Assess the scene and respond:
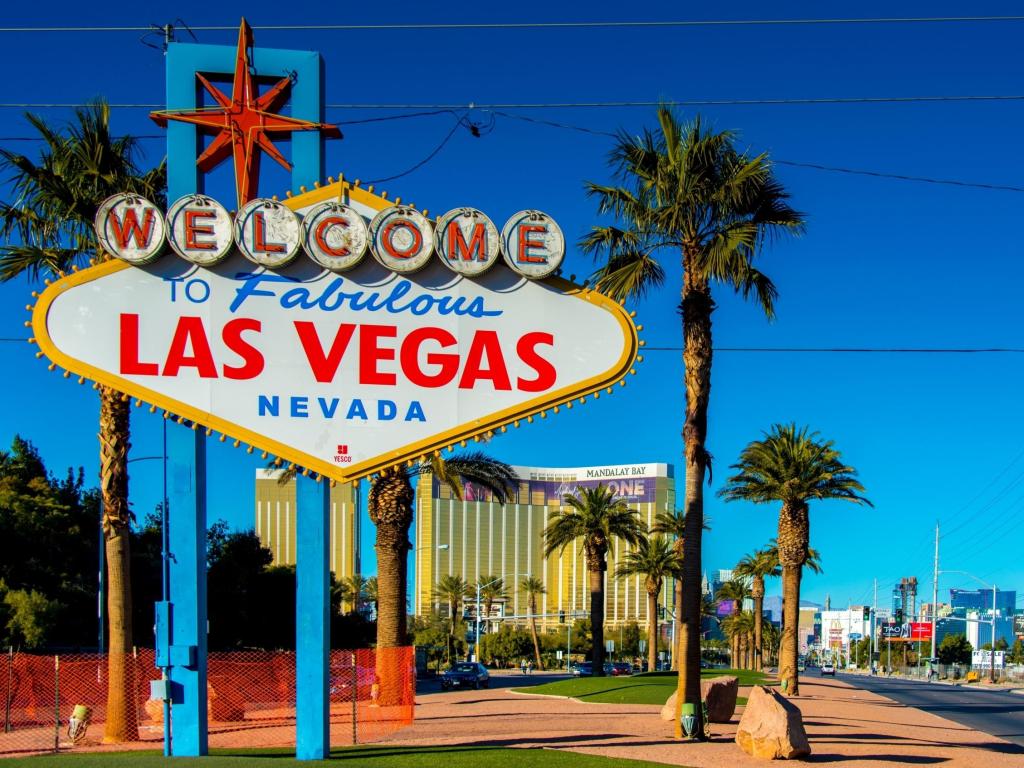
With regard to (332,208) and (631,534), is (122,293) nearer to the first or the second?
(332,208)

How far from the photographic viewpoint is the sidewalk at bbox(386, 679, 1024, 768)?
20.7 m

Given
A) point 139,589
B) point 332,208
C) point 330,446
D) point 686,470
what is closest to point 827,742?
point 686,470

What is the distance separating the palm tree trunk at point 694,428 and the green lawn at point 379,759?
458cm

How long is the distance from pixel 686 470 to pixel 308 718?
380 inches

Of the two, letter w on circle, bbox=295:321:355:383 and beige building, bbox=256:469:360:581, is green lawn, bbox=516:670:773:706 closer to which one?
letter w on circle, bbox=295:321:355:383

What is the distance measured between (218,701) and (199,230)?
13.3m

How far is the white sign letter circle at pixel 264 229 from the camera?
53.4ft

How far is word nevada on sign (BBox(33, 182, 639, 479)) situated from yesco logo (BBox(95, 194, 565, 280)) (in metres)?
0.05

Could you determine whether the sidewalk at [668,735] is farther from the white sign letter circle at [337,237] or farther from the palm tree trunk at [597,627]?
the palm tree trunk at [597,627]

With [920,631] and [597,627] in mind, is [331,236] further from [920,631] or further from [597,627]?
[920,631]

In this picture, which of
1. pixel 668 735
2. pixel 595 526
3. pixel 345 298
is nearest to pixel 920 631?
pixel 595 526

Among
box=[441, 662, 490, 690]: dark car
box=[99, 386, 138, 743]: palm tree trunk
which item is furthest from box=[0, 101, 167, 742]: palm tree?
box=[441, 662, 490, 690]: dark car

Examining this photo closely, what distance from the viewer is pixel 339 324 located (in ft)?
54.6

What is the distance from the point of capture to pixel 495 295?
1677 cm
